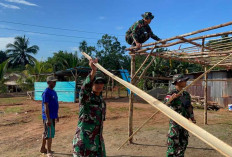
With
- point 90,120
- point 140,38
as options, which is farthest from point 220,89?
point 90,120

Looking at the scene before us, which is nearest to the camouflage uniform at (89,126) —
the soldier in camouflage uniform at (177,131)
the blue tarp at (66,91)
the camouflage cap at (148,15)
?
the soldier in camouflage uniform at (177,131)


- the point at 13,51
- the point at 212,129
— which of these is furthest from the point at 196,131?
the point at 13,51

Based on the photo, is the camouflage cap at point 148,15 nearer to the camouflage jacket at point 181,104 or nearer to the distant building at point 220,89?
the camouflage jacket at point 181,104

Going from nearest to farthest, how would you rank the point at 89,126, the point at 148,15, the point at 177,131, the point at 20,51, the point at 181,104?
the point at 89,126
the point at 177,131
the point at 181,104
the point at 148,15
the point at 20,51

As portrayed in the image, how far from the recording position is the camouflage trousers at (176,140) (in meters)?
3.04

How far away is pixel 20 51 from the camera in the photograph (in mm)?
38062

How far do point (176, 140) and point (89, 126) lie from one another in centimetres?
146

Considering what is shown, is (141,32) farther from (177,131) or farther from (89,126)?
(89,126)

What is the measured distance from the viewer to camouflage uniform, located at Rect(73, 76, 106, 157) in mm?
2297

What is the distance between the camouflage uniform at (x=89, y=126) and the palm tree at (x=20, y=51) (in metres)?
37.8

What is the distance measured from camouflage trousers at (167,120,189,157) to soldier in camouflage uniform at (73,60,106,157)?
3.96ft

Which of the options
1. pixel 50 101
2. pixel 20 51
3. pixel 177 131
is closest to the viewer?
pixel 177 131

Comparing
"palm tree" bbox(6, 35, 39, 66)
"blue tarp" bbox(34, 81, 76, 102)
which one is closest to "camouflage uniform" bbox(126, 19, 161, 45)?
"blue tarp" bbox(34, 81, 76, 102)

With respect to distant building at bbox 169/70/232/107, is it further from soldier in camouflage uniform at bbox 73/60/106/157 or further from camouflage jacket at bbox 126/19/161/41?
soldier in camouflage uniform at bbox 73/60/106/157
